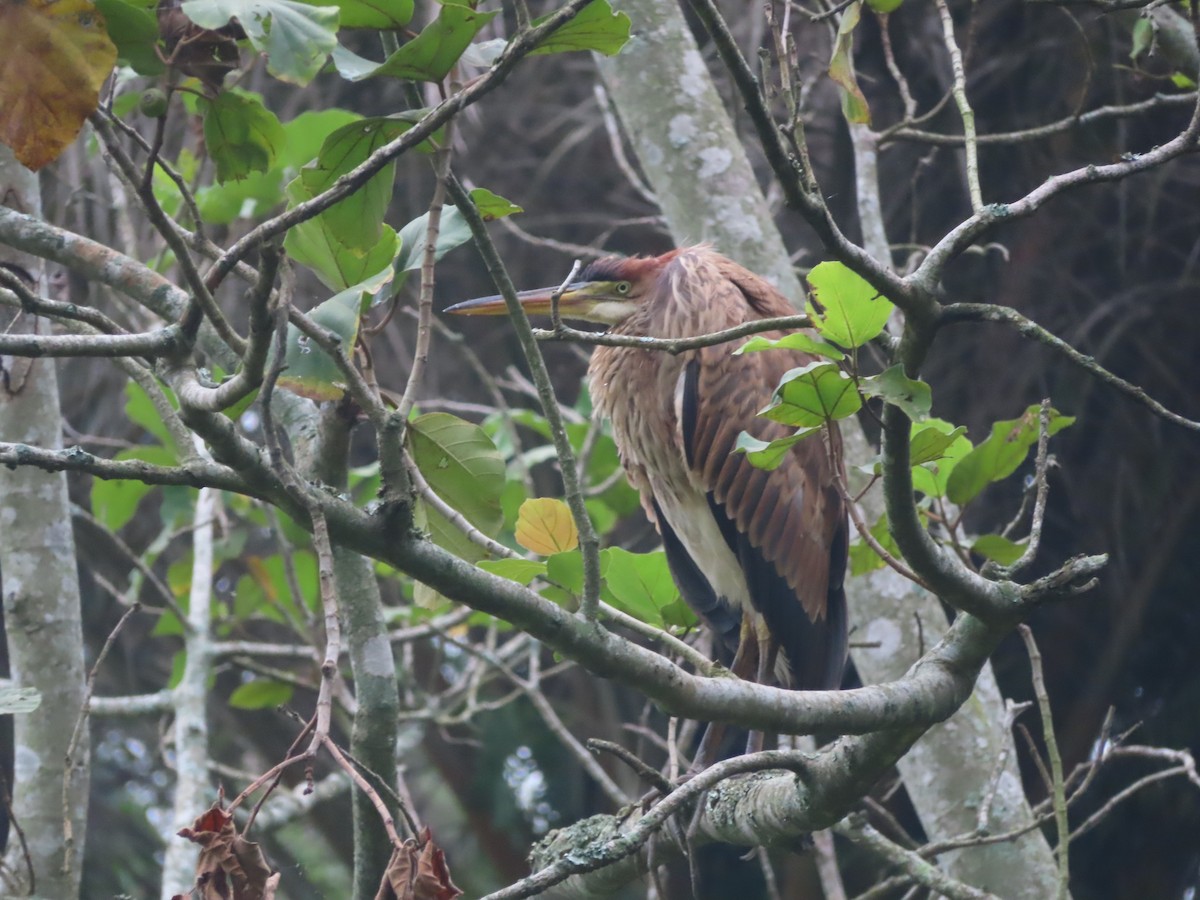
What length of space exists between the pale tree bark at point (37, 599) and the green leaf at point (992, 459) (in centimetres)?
178

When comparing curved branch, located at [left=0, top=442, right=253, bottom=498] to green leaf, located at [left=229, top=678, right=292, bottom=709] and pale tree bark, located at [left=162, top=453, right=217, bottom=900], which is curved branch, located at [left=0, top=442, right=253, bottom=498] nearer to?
pale tree bark, located at [left=162, top=453, right=217, bottom=900]

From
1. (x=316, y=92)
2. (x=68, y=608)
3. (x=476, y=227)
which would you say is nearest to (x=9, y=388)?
(x=68, y=608)

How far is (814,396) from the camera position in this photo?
1.51 metres

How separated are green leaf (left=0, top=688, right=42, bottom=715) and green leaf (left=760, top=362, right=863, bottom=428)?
3.56ft

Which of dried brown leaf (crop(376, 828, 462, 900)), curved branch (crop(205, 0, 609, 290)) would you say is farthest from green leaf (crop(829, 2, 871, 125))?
dried brown leaf (crop(376, 828, 462, 900))

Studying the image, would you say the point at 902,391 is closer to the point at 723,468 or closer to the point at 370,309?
the point at 370,309

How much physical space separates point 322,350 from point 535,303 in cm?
167

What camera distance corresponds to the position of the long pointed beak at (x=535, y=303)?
2.82m

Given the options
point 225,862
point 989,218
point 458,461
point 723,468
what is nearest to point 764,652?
point 723,468

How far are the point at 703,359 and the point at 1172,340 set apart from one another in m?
2.40

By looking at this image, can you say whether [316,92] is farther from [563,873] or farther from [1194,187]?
[563,873]

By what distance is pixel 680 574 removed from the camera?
3.30 meters

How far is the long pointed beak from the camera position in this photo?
282 centimetres

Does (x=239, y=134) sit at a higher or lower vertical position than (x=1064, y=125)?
higher
